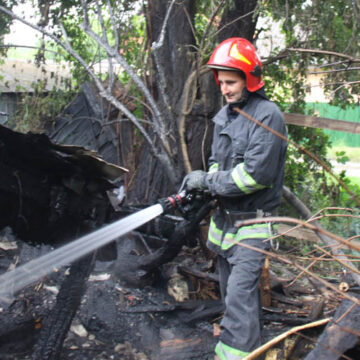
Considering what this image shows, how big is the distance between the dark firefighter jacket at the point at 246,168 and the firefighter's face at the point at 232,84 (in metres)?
0.10

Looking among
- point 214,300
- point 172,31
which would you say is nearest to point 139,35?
point 172,31

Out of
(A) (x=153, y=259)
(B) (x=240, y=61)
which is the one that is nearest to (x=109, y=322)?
(A) (x=153, y=259)

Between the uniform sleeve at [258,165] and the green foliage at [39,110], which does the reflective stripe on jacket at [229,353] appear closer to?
the uniform sleeve at [258,165]

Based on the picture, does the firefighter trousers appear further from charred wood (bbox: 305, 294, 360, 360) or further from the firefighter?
charred wood (bbox: 305, 294, 360, 360)

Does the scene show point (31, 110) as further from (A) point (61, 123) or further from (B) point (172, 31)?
(B) point (172, 31)

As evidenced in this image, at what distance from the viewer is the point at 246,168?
2986 mm

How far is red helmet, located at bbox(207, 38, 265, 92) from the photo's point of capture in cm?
312

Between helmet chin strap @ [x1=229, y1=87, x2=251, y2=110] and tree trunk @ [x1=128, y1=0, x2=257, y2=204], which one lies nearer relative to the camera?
helmet chin strap @ [x1=229, y1=87, x2=251, y2=110]

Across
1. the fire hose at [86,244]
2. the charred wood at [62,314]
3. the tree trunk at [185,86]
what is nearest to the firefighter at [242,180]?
A: the fire hose at [86,244]

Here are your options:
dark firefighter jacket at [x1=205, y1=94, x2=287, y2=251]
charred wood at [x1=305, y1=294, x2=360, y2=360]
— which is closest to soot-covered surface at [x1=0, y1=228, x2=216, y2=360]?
dark firefighter jacket at [x1=205, y1=94, x2=287, y2=251]

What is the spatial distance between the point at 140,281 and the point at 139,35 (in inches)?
158

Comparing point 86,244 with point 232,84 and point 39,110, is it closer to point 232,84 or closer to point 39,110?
point 232,84

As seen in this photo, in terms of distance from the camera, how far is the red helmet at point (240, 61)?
3.12 meters

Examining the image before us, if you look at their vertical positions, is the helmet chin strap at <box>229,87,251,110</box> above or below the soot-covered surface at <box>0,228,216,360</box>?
above
